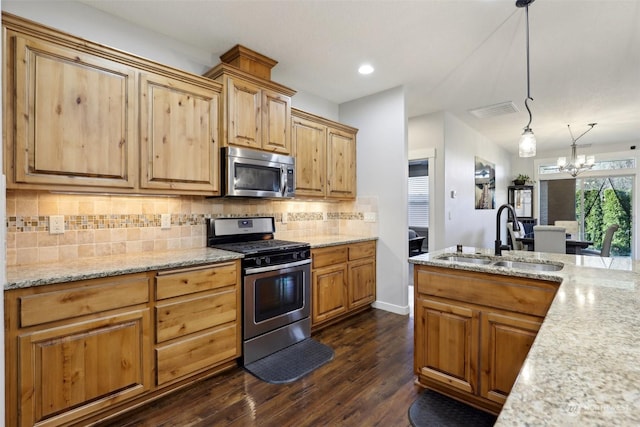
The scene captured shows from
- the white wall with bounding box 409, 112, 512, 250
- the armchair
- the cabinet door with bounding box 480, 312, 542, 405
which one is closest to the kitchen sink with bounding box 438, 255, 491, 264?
the cabinet door with bounding box 480, 312, 542, 405

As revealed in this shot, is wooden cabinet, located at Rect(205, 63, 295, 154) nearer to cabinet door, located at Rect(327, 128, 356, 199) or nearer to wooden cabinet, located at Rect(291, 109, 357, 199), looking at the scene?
wooden cabinet, located at Rect(291, 109, 357, 199)

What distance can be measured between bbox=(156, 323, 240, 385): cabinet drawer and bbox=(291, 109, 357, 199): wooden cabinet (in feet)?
5.28

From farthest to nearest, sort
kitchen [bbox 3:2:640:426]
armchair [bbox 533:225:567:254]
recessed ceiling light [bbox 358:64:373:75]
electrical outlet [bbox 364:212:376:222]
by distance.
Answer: armchair [bbox 533:225:567:254], electrical outlet [bbox 364:212:376:222], recessed ceiling light [bbox 358:64:373:75], kitchen [bbox 3:2:640:426]

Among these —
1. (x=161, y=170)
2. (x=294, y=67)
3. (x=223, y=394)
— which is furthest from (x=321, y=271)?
(x=294, y=67)

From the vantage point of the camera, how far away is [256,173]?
2.82 meters

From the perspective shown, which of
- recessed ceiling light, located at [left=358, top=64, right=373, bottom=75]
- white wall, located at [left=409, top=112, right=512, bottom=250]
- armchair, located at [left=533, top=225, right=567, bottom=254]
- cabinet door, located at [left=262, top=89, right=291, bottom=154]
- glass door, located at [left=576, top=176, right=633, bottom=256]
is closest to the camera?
cabinet door, located at [left=262, top=89, right=291, bottom=154]

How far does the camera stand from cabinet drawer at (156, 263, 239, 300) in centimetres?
200

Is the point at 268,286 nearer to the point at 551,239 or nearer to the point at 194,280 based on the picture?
the point at 194,280

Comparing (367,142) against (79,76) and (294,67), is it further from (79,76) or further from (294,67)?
(79,76)

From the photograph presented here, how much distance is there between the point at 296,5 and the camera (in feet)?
7.27

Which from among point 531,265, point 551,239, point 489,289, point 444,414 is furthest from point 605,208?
point 444,414

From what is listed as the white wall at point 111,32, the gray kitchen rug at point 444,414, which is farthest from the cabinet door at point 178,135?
the gray kitchen rug at point 444,414

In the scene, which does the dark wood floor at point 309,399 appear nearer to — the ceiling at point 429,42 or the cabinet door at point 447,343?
the cabinet door at point 447,343

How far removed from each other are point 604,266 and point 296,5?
2552 mm
